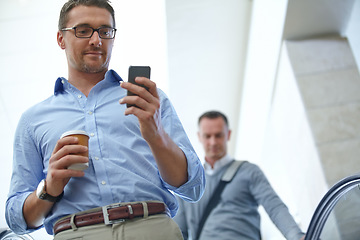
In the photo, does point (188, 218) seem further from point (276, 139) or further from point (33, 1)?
point (276, 139)

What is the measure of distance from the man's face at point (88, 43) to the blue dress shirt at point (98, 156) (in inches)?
2.8

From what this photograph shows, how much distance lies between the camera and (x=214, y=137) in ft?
9.11

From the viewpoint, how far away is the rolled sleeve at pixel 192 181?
3.83 ft

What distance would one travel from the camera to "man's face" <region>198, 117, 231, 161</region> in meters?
2.67

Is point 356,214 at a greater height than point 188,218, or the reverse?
point 356,214

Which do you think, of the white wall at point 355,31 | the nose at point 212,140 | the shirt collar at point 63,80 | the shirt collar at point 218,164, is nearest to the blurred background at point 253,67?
the white wall at point 355,31

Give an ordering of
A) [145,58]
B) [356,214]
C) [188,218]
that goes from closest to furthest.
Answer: [356,214] < [145,58] < [188,218]

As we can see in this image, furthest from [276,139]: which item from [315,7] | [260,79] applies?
[315,7]

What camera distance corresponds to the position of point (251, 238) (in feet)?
7.36

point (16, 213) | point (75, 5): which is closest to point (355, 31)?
point (75, 5)

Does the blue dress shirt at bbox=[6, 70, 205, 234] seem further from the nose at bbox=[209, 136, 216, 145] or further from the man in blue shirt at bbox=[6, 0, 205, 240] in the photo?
the nose at bbox=[209, 136, 216, 145]

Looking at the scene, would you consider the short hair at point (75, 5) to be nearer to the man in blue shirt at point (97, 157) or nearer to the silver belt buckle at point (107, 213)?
the man in blue shirt at point (97, 157)

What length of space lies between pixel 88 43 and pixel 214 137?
1.65 m

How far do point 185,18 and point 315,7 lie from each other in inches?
44.4
